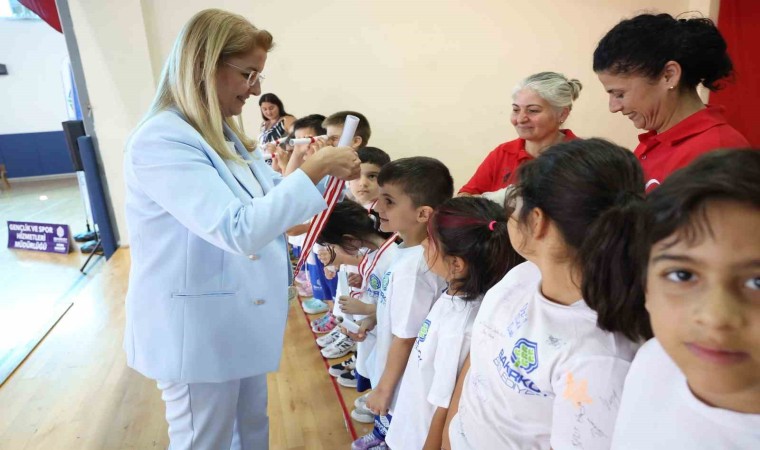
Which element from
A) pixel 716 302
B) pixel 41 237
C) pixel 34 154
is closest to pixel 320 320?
pixel 716 302

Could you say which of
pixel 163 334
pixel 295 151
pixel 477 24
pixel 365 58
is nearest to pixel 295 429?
pixel 163 334

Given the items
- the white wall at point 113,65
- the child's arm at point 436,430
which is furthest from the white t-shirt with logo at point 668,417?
the white wall at point 113,65

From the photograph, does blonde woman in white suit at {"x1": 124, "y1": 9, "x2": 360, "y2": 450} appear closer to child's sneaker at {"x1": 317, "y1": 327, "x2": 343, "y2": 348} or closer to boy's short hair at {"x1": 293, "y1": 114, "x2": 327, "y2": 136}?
child's sneaker at {"x1": 317, "y1": 327, "x2": 343, "y2": 348}

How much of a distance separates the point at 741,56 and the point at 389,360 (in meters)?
3.98

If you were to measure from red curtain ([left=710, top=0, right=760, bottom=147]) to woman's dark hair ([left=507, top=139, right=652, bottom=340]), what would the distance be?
12.0ft

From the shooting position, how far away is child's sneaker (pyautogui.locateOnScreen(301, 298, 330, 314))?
3.08m

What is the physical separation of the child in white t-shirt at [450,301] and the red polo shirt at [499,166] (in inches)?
32.2

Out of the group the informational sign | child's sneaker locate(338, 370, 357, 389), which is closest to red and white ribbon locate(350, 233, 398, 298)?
child's sneaker locate(338, 370, 357, 389)

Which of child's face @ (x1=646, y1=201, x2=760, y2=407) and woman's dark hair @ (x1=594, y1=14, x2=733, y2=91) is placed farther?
woman's dark hair @ (x1=594, y1=14, x2=733, y2=91)

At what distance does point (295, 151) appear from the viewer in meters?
1.61

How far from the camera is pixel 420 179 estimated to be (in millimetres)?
1645

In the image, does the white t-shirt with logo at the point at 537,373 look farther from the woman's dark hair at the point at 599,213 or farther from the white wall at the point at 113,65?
the white wall at the point at 113,65

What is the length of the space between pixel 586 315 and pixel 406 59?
13.1 feet

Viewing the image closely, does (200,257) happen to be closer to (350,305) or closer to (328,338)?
(350,305)
